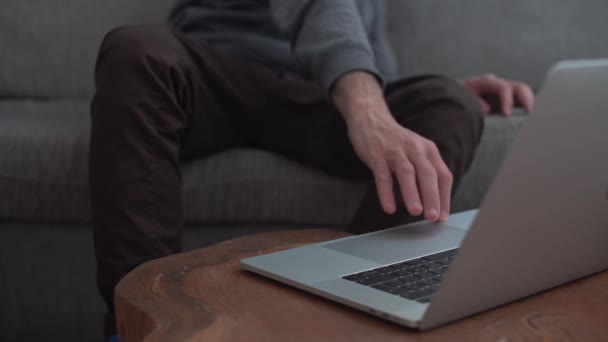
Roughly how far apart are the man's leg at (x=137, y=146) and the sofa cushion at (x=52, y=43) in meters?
0.74

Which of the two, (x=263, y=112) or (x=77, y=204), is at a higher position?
(x=263, y=112)

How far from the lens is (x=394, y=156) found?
34.6 inches

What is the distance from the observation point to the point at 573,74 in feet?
1.68

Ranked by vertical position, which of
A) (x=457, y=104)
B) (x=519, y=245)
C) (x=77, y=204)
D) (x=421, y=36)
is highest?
(x=519, y=245)

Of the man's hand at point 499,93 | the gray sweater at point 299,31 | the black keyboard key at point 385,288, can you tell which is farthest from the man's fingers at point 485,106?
the black keyboard key at point 385,288

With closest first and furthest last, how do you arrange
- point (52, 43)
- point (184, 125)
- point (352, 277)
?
point (352, 277) < point (184, 125) < point (52, 43)

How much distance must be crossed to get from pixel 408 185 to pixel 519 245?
278 millimetres

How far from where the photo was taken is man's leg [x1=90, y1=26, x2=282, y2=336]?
943mm

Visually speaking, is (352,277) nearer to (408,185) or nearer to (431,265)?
(431,265)

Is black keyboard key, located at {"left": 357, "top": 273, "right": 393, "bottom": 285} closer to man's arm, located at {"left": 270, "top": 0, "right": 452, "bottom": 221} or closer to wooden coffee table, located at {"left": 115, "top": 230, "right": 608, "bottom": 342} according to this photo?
wooden coffee table, located at {"left": 115, "top": 230, "right": 608, "bottom": 342}

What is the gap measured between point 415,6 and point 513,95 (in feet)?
1.56

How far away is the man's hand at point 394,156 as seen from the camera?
2.72ft

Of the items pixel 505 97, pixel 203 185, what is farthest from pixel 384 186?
pixel 505 97

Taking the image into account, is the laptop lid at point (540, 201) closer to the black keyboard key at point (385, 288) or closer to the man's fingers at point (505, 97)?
the black keyboard key at point (385, 288)
